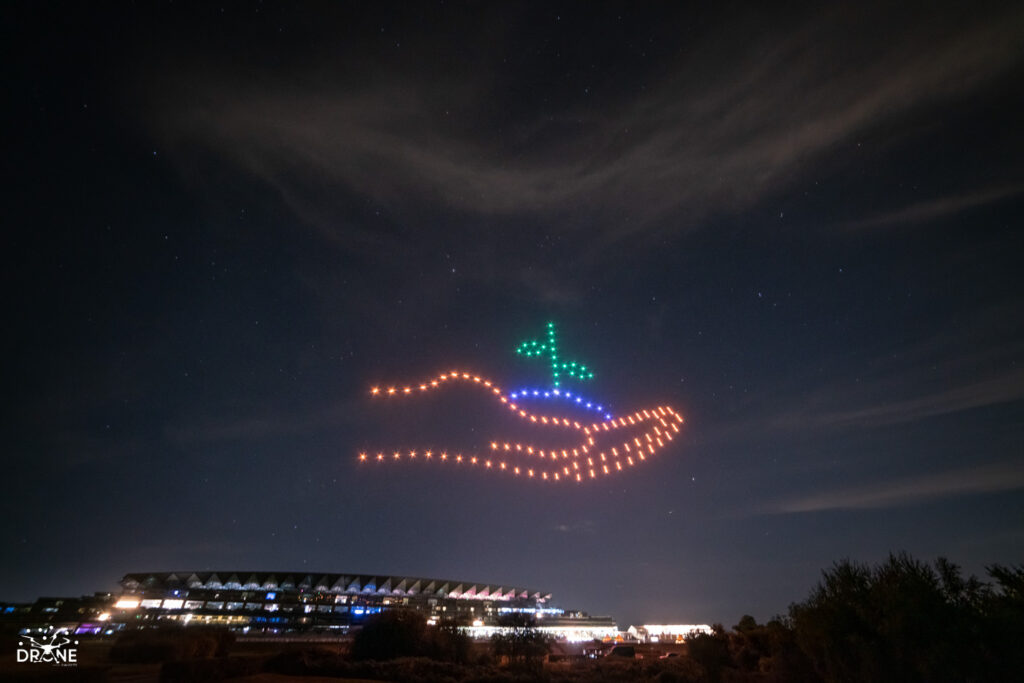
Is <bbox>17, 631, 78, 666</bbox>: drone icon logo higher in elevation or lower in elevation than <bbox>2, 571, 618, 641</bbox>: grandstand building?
higher

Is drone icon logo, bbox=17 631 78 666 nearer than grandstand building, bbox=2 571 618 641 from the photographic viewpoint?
Yes

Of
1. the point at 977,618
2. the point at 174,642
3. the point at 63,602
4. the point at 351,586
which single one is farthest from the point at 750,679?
the point at 351,586

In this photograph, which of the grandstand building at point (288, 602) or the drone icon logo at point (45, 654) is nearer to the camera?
the drone icon logo at point (45, 654)

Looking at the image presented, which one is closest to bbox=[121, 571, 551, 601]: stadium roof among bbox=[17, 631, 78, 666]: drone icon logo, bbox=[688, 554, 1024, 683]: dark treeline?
bbox=[17, 631, 78, 666]: drone icon logo

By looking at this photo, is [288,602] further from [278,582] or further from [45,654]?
[45,654]

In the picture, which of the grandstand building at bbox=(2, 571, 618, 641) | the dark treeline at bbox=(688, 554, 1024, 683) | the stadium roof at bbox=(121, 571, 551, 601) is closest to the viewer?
the dark treeline at bbox=(688, 554, 1024, 683)

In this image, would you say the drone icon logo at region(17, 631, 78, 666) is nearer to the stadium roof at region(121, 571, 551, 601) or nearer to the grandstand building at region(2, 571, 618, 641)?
the grandstand building at region(2, 571, 618, 641)

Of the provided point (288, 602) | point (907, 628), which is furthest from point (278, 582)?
point (907, 628)

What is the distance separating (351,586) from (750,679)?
92.6m

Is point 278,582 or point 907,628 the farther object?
point 278,582

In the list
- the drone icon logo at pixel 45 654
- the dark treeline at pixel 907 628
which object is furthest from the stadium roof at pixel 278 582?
the dark treeline at pixel 907 628

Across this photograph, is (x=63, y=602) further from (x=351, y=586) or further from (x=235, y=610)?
(x=351, y=586)

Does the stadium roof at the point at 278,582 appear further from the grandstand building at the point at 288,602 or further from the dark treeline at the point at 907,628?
the dark treeline at the point at 907,628

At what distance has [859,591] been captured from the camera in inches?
653
